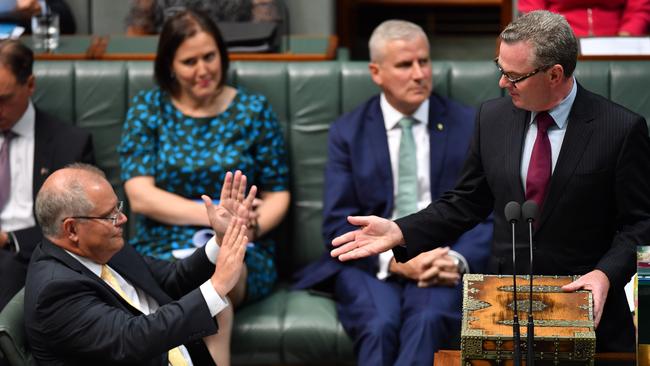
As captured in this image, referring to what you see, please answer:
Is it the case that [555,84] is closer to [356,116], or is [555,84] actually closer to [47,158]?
[356,116]

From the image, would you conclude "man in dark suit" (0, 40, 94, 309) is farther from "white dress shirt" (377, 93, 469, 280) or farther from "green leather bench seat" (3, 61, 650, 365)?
"white dress shirt" (377, 93, 469, 280)

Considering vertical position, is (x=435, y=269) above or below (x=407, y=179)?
below

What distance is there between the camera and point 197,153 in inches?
160

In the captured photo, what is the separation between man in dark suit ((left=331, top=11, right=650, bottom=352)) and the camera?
2955mm

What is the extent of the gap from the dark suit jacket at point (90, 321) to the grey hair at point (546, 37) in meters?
1.02

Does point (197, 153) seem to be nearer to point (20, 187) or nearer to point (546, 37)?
point (20, 187)

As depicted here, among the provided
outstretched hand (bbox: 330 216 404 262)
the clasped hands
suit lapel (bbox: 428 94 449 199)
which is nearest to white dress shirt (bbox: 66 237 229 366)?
outstretched hand (bbox: 330 216 404 262)

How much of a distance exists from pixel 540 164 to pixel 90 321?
3.92 ft

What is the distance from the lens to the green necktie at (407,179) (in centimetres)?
397

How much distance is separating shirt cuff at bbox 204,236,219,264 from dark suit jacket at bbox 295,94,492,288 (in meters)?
0.69

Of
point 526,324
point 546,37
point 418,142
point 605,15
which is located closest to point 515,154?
point 546,37

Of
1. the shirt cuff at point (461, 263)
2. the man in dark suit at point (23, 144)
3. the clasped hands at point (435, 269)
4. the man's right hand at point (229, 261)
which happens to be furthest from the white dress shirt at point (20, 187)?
the shirt cuff at point (461, 263)

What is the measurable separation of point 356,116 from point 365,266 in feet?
1.70

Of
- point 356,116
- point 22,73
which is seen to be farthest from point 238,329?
point 22,73
